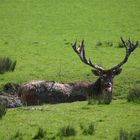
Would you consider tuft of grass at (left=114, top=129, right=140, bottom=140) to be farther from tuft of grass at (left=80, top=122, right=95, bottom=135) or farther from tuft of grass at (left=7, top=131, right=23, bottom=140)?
tuft of grass at (left=7, top=131, right=23, bottom=140)

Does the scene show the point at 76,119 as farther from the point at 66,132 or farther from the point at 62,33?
the point at 62,33

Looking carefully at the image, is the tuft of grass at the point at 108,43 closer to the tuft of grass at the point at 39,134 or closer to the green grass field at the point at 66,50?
the green grass field at the point at 66,50

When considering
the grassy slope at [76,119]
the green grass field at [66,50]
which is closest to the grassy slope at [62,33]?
the green grass field at [66,50]

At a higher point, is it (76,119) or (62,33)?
(62,33)

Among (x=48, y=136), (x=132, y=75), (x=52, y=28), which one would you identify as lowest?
(x=48, y=136)

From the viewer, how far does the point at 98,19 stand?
100ft

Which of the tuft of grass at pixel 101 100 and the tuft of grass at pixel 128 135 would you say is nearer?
the tuft of grass at pixel 128 135

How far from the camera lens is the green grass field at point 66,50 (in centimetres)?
1236

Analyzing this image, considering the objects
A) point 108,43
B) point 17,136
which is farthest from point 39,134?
point 108,43

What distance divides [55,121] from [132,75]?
616 cm

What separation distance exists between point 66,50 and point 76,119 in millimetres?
11078

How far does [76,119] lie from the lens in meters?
12.4

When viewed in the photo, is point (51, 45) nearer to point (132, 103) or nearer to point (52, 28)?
point (52, 28)

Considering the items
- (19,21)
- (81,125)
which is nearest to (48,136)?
(81,125)
